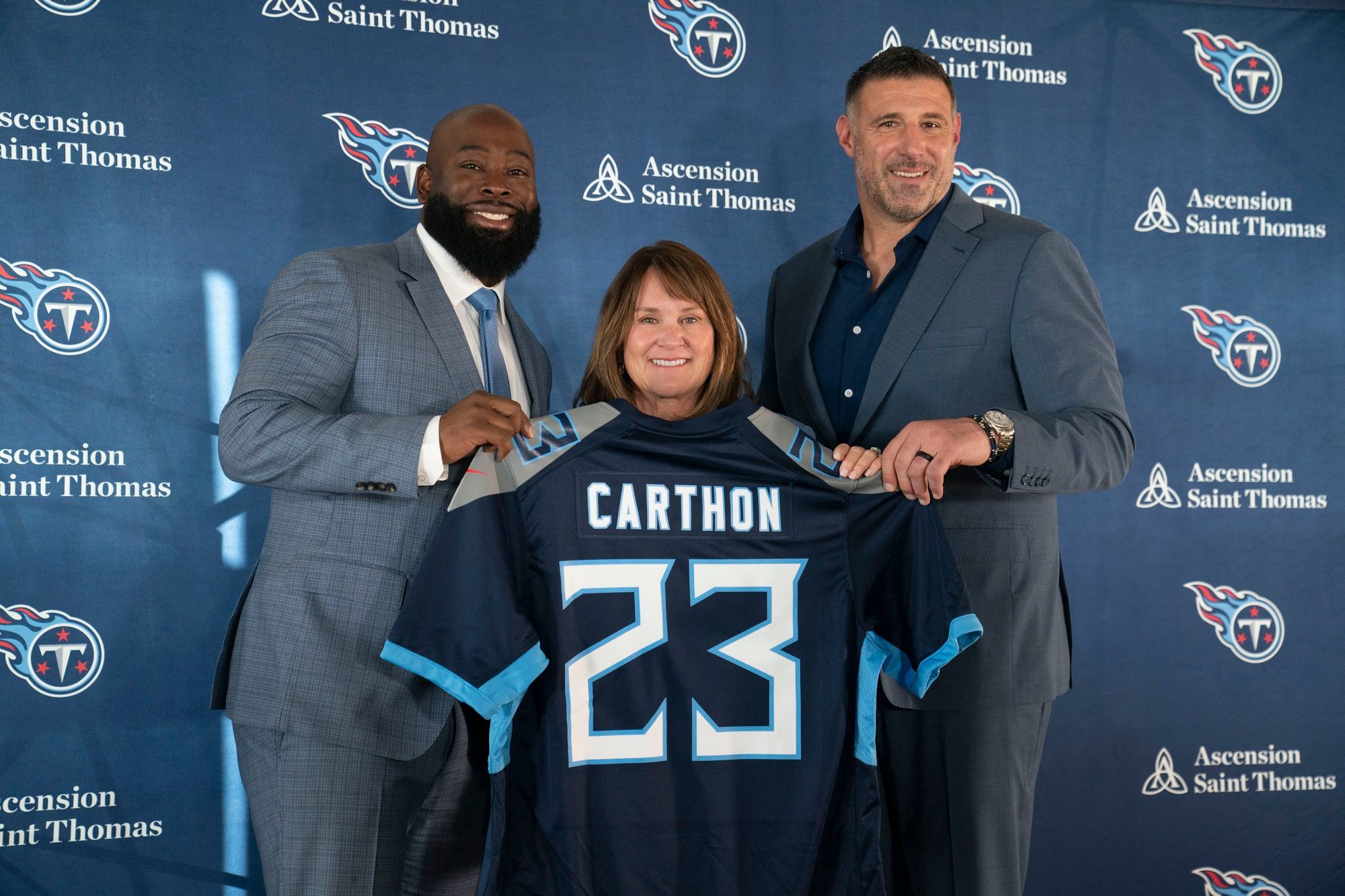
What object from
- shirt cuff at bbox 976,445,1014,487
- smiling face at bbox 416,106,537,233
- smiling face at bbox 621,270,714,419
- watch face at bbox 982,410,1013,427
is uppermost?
smiling face at bbox 416,106,537,233

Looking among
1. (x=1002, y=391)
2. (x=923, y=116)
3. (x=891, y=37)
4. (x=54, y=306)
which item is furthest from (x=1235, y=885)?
(x=54, y=306)

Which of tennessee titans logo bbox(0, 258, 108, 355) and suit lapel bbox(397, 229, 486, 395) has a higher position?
tennessee titans logo bbox(0, 258, 108, 355)

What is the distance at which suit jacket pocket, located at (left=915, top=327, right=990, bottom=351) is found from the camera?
75.1 inches

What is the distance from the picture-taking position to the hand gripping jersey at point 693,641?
1.60m

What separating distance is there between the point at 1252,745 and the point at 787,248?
7.11 ft

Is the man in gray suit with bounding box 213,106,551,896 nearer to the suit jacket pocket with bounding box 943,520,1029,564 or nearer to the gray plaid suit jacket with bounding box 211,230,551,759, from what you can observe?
the gray plaid suit jacket with bounding box 211,230,551,759

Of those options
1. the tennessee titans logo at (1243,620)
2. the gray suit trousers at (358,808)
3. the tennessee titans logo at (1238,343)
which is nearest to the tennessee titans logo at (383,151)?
the gray suit trousers at (358,808)

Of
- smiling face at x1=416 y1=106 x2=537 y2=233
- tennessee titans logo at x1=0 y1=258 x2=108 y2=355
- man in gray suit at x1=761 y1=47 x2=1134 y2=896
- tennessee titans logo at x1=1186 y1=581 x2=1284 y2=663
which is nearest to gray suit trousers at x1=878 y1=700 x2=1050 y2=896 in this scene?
man in gray suit at x1=761 y1=47 x2=1134 y2=896

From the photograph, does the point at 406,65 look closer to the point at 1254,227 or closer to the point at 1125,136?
the point at 1125,136

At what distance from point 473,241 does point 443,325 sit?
0.23 meters

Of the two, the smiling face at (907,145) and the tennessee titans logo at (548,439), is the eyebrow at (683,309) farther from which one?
the smiling face at (907,145)

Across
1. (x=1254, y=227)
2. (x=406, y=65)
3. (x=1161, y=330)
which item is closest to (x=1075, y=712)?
(x=1161, y=330)

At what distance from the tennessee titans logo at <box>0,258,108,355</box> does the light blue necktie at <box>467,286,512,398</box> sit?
1.16 metres

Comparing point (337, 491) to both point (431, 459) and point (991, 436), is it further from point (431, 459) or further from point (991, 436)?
point (991, 436)
